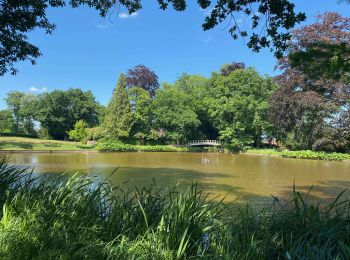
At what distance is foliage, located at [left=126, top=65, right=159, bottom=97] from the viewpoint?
51.0m

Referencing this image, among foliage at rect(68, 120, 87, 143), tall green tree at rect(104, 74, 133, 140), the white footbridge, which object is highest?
tall green tree at rect(104, 74, 133, 140)

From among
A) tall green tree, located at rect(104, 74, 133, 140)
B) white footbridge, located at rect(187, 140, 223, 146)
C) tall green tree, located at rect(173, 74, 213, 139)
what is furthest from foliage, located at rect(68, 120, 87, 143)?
tall green tree, located at rect(173, 74, 213, 139)

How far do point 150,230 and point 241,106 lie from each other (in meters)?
35.8

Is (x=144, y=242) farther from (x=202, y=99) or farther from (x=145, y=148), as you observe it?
(x=202, y=99)

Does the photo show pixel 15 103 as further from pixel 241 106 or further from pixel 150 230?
pixel 150 230

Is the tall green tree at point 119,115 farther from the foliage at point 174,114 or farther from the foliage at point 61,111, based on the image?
the foliage at point 61,111

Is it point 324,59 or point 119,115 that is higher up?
point 119,115

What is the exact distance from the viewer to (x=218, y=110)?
1523 inches

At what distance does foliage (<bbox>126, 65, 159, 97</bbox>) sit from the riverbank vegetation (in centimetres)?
15

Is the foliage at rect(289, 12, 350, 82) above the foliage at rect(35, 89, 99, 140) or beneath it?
beneath

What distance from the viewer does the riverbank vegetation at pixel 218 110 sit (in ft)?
89.5

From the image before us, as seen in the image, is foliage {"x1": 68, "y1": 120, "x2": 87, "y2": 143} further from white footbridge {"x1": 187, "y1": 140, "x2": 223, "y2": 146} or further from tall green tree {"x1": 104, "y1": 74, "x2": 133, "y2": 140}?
white footbridge {"x1": 187, "y1": 140, "x2": 223, "y2": 146}

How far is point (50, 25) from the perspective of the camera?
6.89 m

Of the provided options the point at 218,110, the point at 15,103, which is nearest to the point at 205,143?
the point at 218,110
